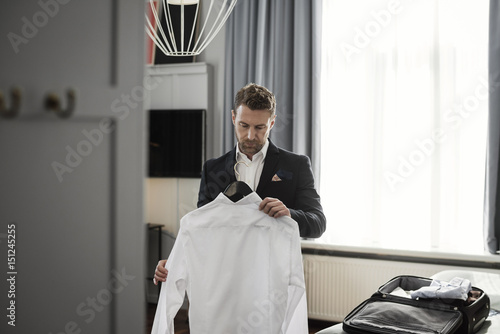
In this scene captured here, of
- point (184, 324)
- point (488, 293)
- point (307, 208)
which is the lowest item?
point (184, 324)

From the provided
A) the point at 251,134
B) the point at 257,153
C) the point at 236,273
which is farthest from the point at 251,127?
the point at 236,273

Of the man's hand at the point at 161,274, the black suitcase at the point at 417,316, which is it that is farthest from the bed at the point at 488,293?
the man's hand at the point at 161,274

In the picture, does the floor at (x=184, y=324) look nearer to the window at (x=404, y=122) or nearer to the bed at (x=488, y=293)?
the window at (x=404, y=122)

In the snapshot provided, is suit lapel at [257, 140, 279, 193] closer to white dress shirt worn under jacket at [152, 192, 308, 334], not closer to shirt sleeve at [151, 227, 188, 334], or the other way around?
white dress shirt worn under jacket at [152, 192, 308, 334]

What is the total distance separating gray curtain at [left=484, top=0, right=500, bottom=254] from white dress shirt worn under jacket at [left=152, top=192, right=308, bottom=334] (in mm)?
2165

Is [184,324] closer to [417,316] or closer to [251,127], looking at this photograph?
[251,127]

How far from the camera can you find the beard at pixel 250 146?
6.69 feet

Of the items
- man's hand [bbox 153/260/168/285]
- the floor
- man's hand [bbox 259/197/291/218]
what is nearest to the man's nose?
man's hand [bbox 259/197/291/218]

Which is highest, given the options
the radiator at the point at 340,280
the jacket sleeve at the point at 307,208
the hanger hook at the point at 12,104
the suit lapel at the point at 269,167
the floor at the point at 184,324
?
the hanger hook at the point at 12,104

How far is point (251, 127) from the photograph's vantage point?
2010 millimetres

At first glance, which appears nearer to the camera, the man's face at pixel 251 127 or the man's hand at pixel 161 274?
the man's hand at pixel 161 274

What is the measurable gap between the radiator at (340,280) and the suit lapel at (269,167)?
191 centimetres

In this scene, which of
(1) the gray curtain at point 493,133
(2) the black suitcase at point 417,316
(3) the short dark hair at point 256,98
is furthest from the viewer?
(1) the gray curtain at point 493,133

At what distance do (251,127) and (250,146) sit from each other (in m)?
0.08
